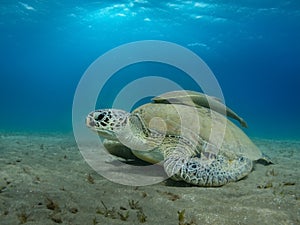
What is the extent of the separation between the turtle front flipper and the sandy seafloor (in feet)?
0.40

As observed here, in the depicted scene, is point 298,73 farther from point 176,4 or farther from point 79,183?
point 79,183

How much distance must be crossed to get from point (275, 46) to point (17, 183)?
55085mm

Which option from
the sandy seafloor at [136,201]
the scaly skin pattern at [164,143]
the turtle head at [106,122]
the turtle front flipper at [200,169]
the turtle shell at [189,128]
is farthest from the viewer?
the turtle shell at [189,128]

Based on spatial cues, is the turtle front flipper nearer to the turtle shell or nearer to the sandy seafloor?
the sandy seafloor

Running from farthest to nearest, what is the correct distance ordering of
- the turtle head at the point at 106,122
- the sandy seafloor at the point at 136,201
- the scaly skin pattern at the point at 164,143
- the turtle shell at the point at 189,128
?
the turtle shell at the point at 189,128
the turtle head at the point at 106,122
the scaly skin pattern at the point at 164,143
the sandy seafloor at the point at 136,201

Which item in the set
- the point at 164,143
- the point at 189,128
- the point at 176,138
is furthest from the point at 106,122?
→ the point at 189,128

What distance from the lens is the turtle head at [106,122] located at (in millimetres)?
4836

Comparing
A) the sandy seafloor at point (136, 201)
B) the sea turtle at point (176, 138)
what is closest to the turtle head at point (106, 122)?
the sea turtle at point (176, 138)

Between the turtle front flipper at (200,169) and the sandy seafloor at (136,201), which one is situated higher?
the turtle front flipper at (200,169)

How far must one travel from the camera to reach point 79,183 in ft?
13.9

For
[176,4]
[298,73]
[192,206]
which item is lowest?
[192,206]

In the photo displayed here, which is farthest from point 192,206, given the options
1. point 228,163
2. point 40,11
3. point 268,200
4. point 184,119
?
point 40,11

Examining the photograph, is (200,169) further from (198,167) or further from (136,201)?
(136,201)

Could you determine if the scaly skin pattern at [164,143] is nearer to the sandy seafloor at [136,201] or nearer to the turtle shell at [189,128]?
the turtle shell at [189,128]
